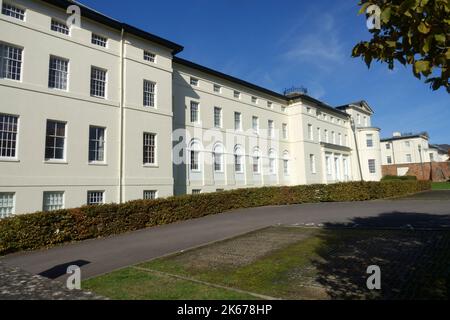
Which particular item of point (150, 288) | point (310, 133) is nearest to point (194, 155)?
point (310, 133)

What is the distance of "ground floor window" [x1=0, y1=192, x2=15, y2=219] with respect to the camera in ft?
51.4

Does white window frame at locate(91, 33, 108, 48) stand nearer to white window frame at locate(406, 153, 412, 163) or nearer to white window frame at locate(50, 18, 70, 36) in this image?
white window frame at locate(50, 18, 70, 36)

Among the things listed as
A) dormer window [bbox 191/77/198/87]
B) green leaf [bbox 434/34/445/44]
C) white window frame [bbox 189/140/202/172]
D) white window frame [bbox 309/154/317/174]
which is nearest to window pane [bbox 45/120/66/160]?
white window frame [bbox 189/140/202/172]

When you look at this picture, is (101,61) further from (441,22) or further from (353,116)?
(353,116)

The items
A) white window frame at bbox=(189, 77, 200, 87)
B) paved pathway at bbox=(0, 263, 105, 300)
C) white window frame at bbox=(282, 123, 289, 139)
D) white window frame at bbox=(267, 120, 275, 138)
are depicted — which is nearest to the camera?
paved pathway at bbox=(0, 263, 105, 300)

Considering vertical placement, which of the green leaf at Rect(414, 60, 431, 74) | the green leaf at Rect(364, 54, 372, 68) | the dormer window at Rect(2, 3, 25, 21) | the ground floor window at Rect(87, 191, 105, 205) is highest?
the dormer window at Rect(2, 3, 25, 21)

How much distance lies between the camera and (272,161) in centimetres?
3641

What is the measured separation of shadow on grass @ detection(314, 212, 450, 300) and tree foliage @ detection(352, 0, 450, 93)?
13.8 feet

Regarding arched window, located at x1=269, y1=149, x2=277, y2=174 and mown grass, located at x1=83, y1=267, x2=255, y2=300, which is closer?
mown grass, located at x1=83, y1=267, x2=255, y2=300

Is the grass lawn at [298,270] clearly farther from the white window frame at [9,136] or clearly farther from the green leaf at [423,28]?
the white window frame at [9,136]

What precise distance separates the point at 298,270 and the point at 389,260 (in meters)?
2.56

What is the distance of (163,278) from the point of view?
806 cm

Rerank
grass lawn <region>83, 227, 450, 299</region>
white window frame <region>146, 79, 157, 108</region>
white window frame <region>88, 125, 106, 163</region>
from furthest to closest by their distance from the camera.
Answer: white window frame <region>146, 79, 157, 108</region>, white window frame <region>88, 125, 106, 163</region>, grass lawn <region>83, 227, 450, 299</region>

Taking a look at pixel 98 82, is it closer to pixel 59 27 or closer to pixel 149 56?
pixel 59 27
